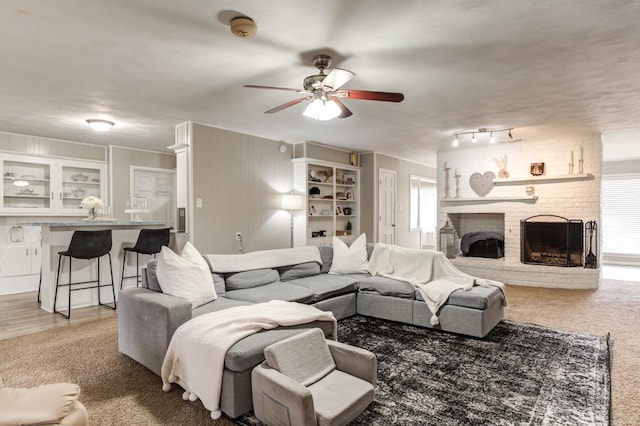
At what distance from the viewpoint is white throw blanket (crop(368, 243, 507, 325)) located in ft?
11.7

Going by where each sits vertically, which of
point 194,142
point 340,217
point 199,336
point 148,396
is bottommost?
point 148,396

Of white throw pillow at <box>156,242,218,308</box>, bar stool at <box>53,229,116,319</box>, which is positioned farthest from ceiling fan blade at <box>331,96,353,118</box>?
bar stool at <box>53,229,116,319</box>

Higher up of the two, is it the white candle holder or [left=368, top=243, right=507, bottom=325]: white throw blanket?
the white candle holder

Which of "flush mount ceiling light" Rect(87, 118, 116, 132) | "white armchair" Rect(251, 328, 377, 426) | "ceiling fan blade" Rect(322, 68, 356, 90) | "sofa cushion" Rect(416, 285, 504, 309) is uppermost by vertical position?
"flush mount ceiling light" Rect(87, 118, 116, 132)

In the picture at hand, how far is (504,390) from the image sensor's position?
7.89 ft

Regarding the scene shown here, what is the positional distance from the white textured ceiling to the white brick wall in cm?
103

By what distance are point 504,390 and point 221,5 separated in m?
3.08

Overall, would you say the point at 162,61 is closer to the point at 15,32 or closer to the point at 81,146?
the point at 15,32

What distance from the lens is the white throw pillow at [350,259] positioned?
4.47 m

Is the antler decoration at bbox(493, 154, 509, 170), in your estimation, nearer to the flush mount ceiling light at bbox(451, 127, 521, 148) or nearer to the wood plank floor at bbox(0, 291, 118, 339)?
the flush mount ceiling light at bbox(451, 127, 521, 148)

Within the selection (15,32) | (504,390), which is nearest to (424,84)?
(504,390)

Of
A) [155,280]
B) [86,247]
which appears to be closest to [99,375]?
[155,280]

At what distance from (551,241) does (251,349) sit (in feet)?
19.8

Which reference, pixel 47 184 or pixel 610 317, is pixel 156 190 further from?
pixel 610 317
